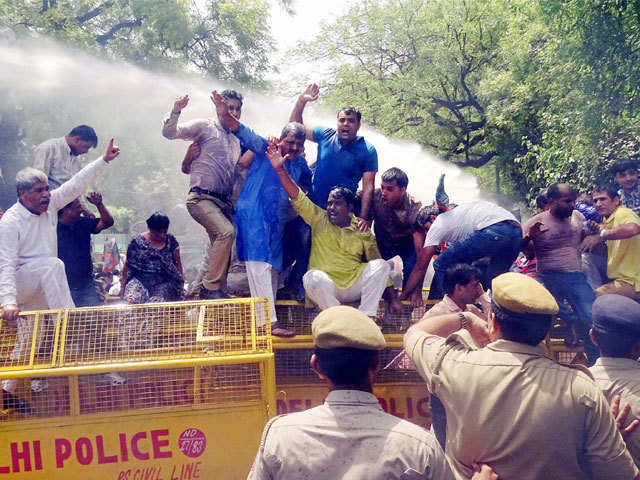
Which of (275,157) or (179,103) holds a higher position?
(179,103)

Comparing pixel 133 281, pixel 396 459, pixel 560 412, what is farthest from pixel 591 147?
pixel 396 459

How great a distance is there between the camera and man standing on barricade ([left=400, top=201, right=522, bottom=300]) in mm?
5016

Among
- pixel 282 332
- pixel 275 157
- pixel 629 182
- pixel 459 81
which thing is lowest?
pixel 282 332

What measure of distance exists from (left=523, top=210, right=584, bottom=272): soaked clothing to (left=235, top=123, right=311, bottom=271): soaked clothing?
241 cm

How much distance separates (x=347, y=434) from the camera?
6.99ft

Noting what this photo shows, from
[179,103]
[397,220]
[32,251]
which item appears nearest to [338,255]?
[397,220]

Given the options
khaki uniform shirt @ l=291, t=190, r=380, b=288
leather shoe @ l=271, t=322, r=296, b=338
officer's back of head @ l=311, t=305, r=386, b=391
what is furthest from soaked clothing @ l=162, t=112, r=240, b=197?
officer's back of head @ l=311, t=305, r=386, b=391

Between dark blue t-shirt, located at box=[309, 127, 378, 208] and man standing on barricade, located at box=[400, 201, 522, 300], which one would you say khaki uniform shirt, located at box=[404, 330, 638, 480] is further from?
dark blue t-shirt, located at box=[309, 127, 378, 208]

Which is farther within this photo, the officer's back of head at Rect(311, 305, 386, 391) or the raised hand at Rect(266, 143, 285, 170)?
the raised hand at Rect(266, 143, 285, 170)

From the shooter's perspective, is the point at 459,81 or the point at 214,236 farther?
the point at 459,81

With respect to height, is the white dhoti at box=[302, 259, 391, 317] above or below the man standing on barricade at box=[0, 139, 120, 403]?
below

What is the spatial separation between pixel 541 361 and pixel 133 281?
168 inches

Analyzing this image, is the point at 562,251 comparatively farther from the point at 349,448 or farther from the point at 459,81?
the point at 459,81

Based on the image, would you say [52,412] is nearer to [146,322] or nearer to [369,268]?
[146,322]
